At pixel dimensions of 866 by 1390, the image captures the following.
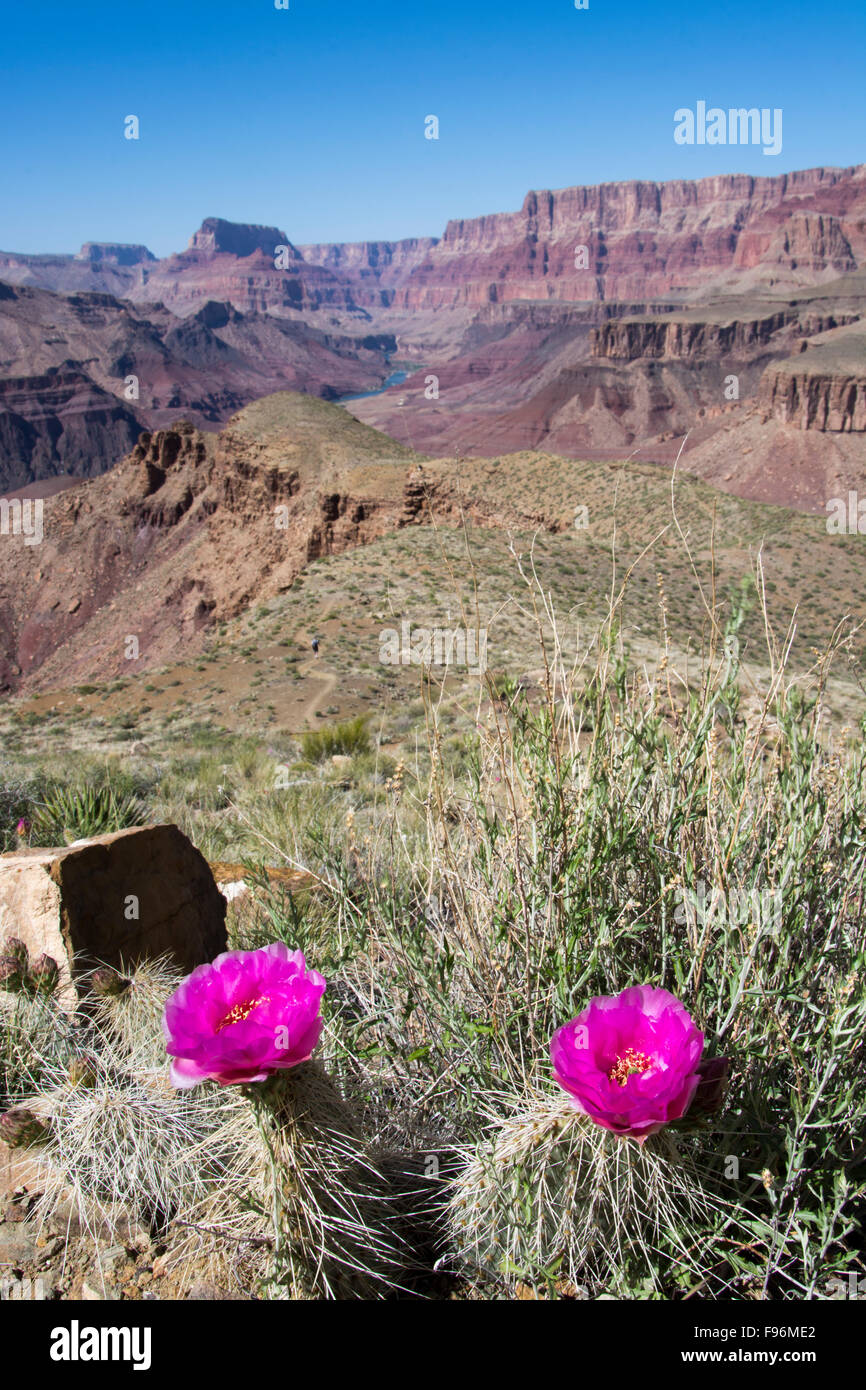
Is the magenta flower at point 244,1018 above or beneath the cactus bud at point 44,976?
above

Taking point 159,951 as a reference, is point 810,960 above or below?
above

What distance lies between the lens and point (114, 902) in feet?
8.10

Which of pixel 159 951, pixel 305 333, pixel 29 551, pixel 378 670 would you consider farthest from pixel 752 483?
pixel 305 333

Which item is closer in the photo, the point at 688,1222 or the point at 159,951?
the point at 688,1222

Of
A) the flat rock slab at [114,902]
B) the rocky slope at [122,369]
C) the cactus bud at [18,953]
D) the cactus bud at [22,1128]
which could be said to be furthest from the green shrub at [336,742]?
the rocky slope at [122,369]

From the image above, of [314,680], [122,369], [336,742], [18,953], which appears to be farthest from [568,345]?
[18,953]

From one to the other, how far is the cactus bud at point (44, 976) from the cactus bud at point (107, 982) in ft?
0.32

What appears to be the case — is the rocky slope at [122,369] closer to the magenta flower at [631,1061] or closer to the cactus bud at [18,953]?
the cactus bud at [18,953]

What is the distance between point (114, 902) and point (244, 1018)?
119cm

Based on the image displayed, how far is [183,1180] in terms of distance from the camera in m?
1.72

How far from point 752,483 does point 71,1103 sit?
211 feet

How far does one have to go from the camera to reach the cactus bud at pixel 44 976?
2.22 metres

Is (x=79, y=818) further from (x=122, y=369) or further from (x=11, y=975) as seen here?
(x=122, y=369)

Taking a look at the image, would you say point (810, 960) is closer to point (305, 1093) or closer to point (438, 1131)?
point (438, 1131)
